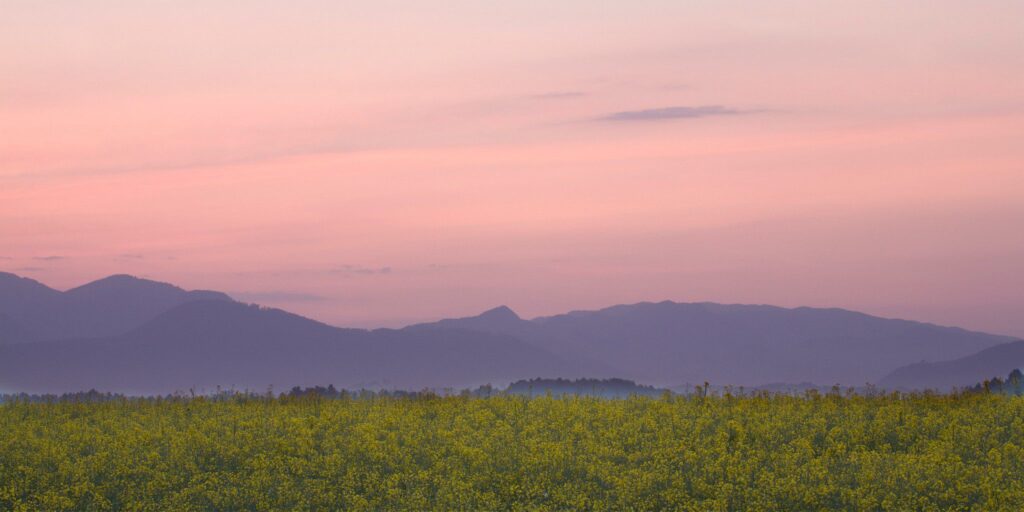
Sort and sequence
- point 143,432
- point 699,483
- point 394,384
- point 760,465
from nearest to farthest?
point 699,483 → point 760,465 → point 143,432 → point 394,384

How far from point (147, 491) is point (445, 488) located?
5259 mm

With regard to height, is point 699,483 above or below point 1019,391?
below

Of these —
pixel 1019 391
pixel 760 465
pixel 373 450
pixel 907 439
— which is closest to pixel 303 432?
pixel 373 450

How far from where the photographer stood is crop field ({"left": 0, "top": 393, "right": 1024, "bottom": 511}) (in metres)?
18.0

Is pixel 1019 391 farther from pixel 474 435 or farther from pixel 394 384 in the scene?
pixel 394 384

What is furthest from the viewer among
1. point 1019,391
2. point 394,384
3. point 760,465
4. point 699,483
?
point 394,384

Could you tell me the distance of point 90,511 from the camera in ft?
61.2

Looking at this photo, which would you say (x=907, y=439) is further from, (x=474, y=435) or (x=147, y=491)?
(x=147, y=491)

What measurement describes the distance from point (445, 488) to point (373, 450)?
8.41 feet

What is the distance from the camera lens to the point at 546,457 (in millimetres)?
19750

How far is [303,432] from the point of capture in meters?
22.1

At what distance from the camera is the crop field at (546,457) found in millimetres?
18016

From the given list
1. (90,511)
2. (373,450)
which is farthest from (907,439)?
(90,511)

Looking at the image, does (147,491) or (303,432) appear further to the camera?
(303,432)
